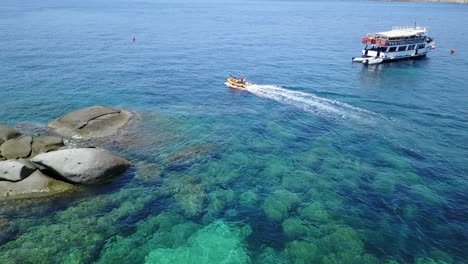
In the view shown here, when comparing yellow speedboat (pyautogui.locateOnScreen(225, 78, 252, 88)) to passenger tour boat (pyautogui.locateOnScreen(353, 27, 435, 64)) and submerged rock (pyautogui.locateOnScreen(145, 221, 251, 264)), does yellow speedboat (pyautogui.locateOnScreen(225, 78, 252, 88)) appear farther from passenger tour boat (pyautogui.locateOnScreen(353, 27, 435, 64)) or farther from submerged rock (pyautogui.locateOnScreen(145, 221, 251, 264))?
submerged rock (pyautogui.locateOnScreen(145, 221, 251, 264))

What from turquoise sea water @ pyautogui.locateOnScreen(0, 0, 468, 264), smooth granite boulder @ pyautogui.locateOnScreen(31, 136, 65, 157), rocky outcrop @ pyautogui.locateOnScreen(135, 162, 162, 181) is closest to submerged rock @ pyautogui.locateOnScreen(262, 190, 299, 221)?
turquoise sea water @ pyautogui.locateOnScreen(0, 0, 468, 264)

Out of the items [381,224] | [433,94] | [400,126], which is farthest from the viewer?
[433,94]

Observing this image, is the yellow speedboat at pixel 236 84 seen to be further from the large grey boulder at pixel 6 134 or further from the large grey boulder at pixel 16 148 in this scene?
the large grey boulder at pixel 16 148

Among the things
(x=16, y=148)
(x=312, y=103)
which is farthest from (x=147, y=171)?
(x=312, y=103)

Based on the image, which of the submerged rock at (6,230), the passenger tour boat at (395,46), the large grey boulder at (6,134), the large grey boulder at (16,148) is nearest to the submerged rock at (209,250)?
the submerged rock at (6,230)

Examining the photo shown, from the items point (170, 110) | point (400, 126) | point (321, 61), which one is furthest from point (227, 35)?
point (400, 126)

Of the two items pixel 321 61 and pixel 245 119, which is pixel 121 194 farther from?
pixel 321 61
